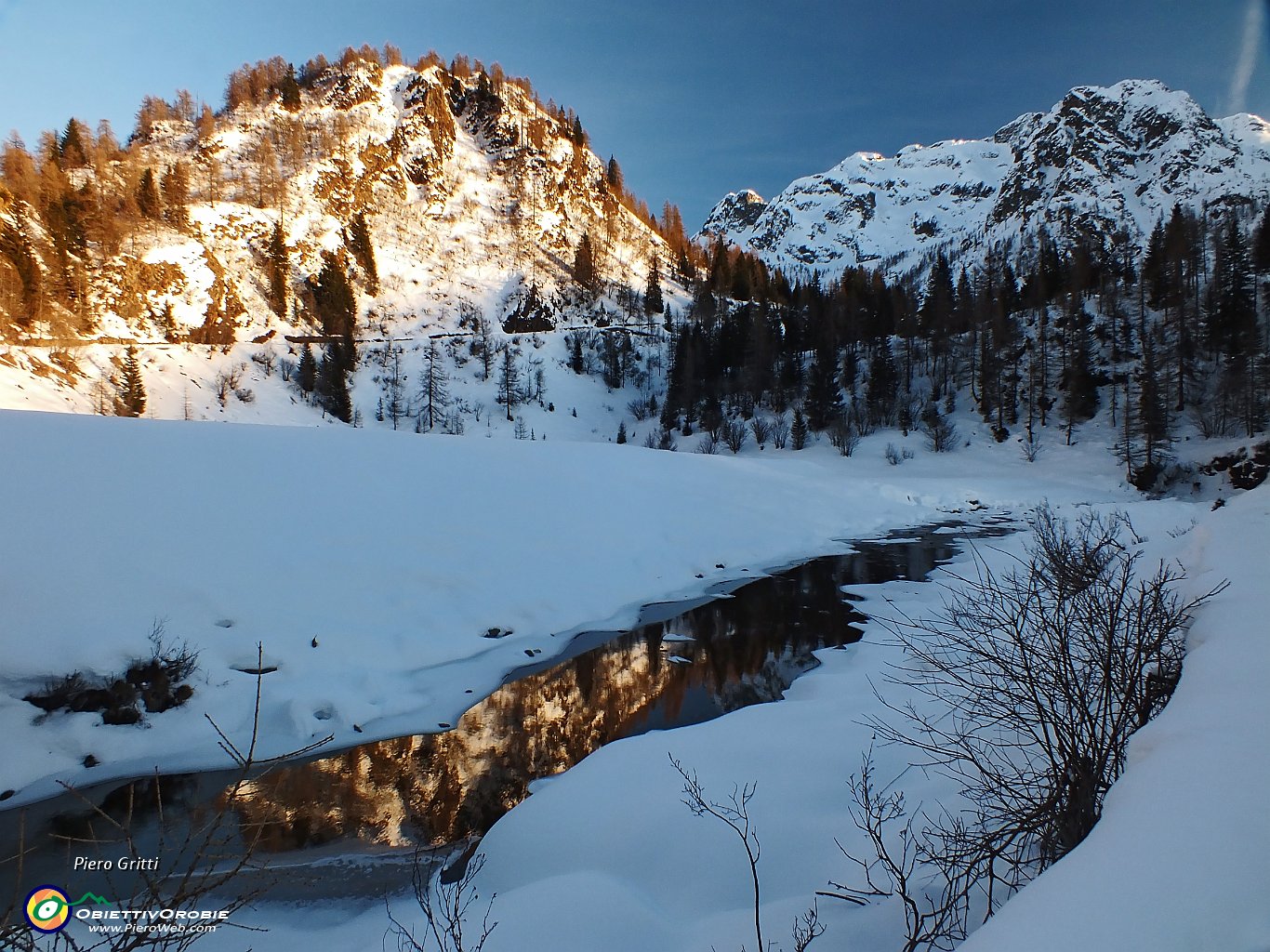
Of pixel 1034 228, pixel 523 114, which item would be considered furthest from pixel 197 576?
pixel 1034 228

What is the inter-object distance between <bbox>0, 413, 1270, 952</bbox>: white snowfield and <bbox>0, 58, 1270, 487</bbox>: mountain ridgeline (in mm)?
28153

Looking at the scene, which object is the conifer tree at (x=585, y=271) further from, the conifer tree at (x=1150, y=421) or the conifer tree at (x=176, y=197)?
the conifer tree at (x=1150, y=421)

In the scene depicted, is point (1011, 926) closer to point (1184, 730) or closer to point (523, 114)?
point (1184, 730)

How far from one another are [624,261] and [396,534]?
253ft

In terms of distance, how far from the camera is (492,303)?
64.9 m

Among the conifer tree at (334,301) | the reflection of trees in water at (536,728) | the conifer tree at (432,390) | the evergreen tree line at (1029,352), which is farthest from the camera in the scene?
the conifer tree at (334,301)

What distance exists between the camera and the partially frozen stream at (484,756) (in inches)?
209

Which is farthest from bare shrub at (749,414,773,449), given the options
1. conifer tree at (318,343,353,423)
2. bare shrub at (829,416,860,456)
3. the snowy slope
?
conifer tree at (318,343,353,423)

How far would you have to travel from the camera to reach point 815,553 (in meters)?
18.8

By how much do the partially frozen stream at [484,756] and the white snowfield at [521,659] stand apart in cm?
49

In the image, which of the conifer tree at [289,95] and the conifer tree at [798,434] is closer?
the conifer tree at [798,434]

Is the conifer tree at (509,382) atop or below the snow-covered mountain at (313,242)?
below

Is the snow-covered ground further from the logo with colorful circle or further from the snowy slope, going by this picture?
the logo with colorful circle

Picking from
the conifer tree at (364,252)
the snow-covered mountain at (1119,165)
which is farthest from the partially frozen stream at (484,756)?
the snow-covered mountain at (1119,165)
